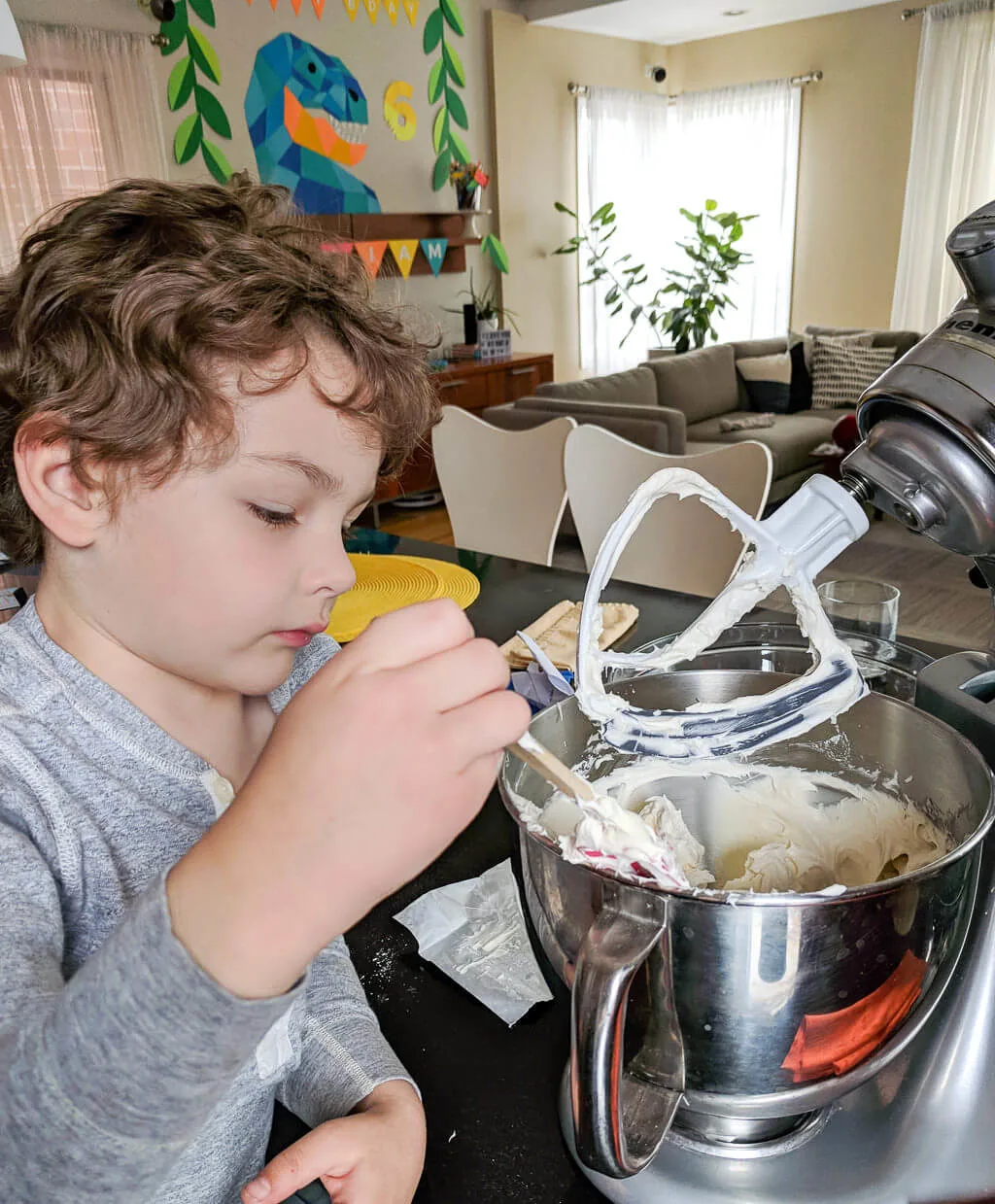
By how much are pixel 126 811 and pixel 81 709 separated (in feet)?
0.24

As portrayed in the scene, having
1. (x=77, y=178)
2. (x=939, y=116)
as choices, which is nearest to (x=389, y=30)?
(x=77, y=178)

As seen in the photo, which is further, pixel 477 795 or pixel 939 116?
pixel 939 116

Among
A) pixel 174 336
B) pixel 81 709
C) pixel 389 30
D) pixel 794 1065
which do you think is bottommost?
pixel 794 1065

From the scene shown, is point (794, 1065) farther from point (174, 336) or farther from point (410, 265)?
point (410, 265)

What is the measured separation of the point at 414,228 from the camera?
16.6ft

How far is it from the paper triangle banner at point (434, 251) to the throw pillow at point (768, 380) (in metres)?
1.87

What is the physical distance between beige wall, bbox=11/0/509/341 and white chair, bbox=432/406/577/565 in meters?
1.62

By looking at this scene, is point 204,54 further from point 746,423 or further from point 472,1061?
point 472,1061

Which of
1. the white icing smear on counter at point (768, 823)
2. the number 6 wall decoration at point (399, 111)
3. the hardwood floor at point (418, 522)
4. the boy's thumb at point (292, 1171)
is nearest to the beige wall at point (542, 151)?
the number 6 wall decoration at point (399, 111)

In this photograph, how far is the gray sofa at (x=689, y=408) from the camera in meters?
3.82

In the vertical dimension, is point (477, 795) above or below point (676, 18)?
below

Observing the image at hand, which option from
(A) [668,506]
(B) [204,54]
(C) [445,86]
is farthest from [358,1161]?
(C) [445,86]

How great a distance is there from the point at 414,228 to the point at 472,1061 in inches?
199

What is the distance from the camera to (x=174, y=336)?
0.57 meters
